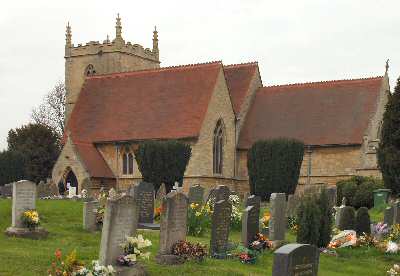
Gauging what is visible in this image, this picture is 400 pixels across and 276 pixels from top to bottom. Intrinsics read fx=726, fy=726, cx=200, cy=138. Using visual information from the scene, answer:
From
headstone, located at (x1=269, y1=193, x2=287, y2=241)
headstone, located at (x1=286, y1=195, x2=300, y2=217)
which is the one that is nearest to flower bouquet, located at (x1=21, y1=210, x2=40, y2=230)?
headstone, located at (x1=269, y1=193, x2=287, y2=241)

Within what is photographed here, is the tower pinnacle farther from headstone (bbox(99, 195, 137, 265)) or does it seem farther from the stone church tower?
headstone (bbox(99, 195, 137, 265))

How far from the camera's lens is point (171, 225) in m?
14.0

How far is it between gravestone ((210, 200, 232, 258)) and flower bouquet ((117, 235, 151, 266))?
11.0 ft

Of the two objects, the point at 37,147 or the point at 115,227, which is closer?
the point at 115,227

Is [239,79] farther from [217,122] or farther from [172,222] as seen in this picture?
[172,222]

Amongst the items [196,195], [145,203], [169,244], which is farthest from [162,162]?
[169,244]

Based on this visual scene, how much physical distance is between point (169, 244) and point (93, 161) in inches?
1040

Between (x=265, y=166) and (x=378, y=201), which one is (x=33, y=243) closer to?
(x=378, y=201)

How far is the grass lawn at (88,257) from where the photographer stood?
12.9m

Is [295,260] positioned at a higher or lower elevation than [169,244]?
higher

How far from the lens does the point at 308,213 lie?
57.4ft

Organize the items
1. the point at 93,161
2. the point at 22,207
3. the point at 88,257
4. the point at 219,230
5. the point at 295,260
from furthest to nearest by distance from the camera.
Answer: the point at 93,161 < the point at 22,207 < the point at 219,230 < the point at 88,257 < the point at 295,260

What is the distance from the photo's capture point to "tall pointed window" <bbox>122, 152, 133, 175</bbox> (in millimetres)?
40812

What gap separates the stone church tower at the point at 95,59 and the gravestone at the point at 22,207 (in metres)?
35.8
